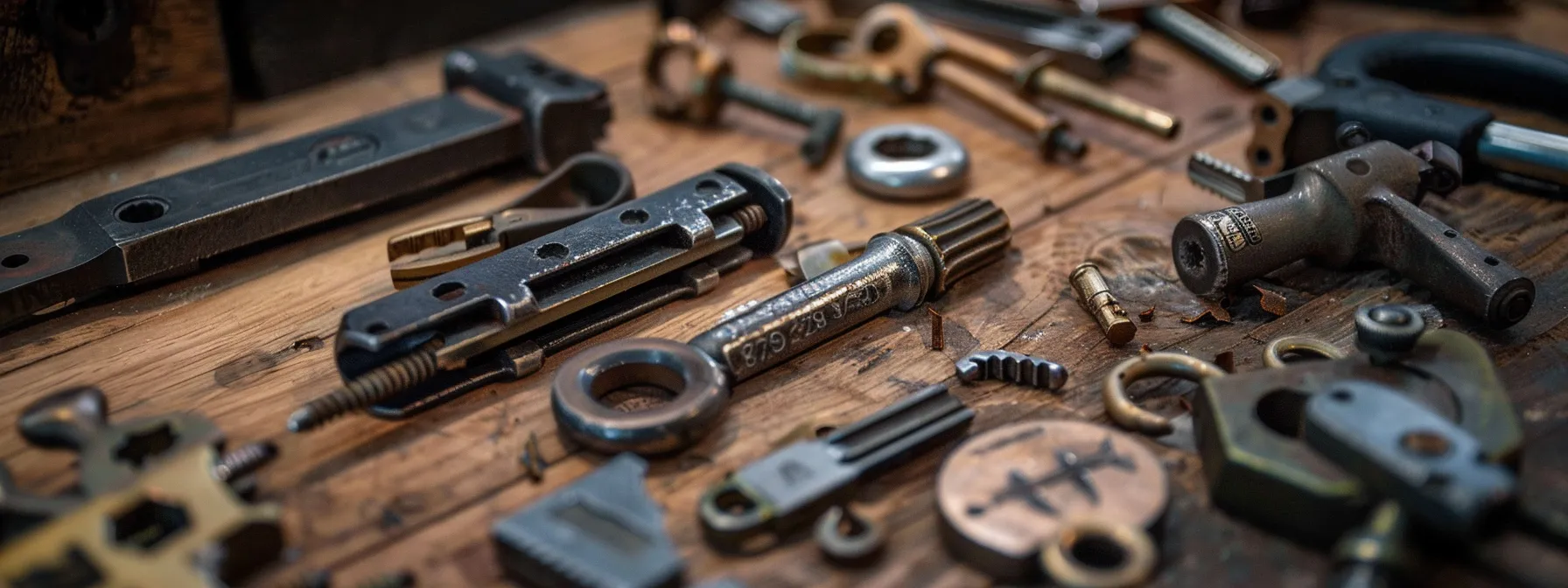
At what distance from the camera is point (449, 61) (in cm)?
202

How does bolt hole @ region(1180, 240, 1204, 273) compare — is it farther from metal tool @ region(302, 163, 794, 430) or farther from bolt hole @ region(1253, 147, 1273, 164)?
metal tool @ region(302, 163, 794, 430)

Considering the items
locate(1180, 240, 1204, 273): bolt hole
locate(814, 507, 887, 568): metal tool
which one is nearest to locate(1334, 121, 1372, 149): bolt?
locate(1180, 240, 1204, 273): bolt hole

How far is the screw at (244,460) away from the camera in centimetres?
124

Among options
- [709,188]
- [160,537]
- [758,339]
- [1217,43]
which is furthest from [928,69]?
[160,537]

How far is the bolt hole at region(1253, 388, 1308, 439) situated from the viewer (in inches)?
51.5

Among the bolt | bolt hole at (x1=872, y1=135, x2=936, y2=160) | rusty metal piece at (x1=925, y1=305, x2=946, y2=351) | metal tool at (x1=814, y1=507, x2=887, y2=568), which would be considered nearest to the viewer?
metal tool at (x1=814, y1=507, x2=887, y2=568)

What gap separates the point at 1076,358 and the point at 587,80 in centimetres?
88

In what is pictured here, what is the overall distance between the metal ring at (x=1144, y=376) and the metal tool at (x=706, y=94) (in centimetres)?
71

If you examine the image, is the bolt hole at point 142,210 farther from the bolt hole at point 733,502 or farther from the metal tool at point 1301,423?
the metal tool at point 1301,423

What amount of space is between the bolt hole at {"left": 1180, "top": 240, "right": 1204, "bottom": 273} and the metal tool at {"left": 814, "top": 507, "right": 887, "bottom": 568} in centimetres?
60

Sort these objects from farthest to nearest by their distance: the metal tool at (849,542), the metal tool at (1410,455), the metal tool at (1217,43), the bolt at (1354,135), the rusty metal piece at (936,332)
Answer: the metal tool at (1217,43) → the bolt at (1354,135) → the rusty metal piece at (936,332) → the metal tool at (849,542) → the metal tool at (1410,455)

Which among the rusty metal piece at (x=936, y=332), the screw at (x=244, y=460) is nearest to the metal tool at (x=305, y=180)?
the screw at (x=244, y=460)

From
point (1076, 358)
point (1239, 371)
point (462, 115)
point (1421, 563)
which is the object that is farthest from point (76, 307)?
point (1421, 563)

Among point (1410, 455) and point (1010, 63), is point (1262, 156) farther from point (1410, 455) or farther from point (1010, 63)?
point (1410, 455)
